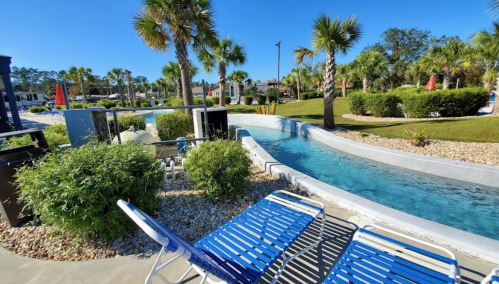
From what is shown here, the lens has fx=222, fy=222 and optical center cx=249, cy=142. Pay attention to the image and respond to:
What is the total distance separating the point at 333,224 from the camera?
309cm

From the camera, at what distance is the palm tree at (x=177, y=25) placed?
30.0ft

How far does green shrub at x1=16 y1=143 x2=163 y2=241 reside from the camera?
2.48m

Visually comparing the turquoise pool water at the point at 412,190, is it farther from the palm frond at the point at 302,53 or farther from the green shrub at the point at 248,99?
the green shrub at the point at 248,99

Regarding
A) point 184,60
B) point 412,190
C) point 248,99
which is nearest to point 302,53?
Result: point 184,60

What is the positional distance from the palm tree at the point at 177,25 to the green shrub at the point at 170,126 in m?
1.26

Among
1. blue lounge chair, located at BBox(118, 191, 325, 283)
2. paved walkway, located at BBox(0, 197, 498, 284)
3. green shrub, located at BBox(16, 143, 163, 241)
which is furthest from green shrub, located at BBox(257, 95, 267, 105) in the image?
paved walkway, located at BBox(0, 197, 498, 284)

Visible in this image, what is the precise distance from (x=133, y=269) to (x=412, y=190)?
5.38 meters

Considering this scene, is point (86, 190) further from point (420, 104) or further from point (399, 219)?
point (420, 104)

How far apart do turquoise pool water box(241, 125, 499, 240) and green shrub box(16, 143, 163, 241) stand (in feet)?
14.4

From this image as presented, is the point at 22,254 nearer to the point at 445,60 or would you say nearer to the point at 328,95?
the point at 328,95

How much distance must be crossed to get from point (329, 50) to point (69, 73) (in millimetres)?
39171

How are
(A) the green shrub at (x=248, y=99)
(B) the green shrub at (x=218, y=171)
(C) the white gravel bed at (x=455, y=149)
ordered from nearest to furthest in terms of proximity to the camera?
(B) the green shrub at (x=218, y=171) → (C) the white gravel bed at (x=455, y=149) → (A) the green shrub at (x=248, y=99)

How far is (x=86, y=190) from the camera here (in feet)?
8.09

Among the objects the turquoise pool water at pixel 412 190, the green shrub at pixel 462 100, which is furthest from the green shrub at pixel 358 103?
the turquoise pool water at pixel 412 190
